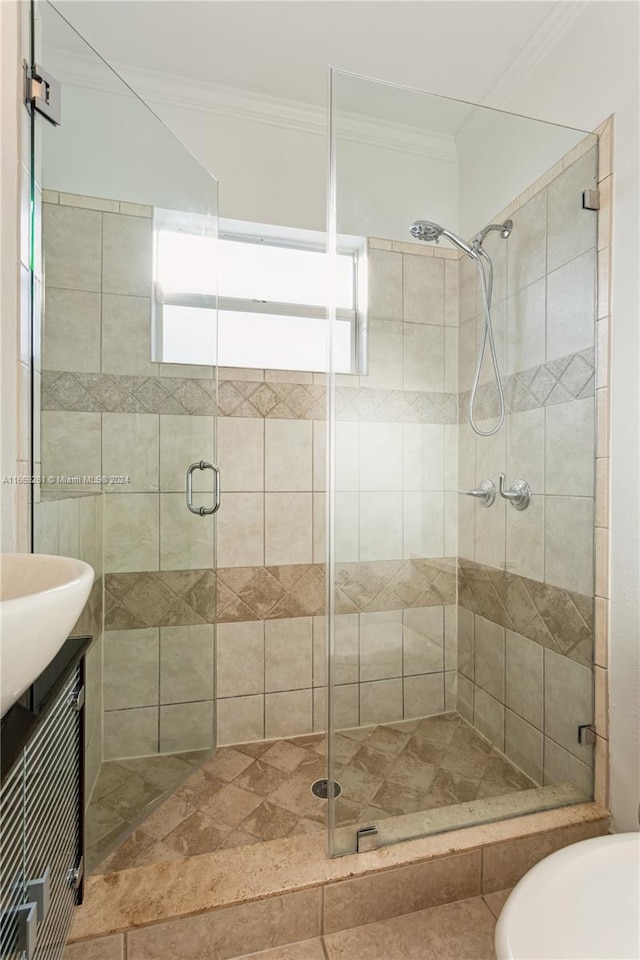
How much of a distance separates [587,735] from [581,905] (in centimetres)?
66

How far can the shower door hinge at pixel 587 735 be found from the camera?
145 centimetres

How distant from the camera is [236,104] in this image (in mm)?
1877

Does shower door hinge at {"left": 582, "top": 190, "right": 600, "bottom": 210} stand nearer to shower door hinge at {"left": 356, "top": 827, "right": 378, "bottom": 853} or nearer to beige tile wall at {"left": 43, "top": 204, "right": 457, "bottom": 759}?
beige tile wall at {"left": 43, "top": 204, "right": 457, "bottom": 759}

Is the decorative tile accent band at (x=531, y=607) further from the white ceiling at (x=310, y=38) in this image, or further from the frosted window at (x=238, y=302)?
the white ceiling at (x=310, y=38)

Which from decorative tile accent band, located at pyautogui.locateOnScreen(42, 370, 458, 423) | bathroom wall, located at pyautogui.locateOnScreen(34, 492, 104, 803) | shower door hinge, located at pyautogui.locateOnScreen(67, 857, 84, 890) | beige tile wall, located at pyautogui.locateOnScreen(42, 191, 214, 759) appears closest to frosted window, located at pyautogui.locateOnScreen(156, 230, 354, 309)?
beige tile wall, located at pyautogui.locateOnScreen(42, 191, 214, 759)

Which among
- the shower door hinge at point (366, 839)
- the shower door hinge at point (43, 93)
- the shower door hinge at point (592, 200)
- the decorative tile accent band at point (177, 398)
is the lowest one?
the shower door hinge at point (366, 839)

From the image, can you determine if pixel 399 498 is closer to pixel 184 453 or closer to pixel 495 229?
pixel 184 453

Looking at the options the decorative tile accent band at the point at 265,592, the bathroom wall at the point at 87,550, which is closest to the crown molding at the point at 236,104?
the bathroom wall at the point at 87,550

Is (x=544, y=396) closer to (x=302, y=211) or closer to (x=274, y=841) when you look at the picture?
(x=302, y=211)

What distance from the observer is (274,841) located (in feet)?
4.21

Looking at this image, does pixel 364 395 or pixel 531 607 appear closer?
pixel 364 395

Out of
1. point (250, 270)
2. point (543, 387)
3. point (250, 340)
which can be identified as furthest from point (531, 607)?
point (250, 270)

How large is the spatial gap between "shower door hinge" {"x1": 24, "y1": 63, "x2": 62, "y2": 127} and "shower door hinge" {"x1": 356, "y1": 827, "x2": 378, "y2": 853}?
2018mm

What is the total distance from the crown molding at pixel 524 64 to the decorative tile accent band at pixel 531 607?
4.42ft
